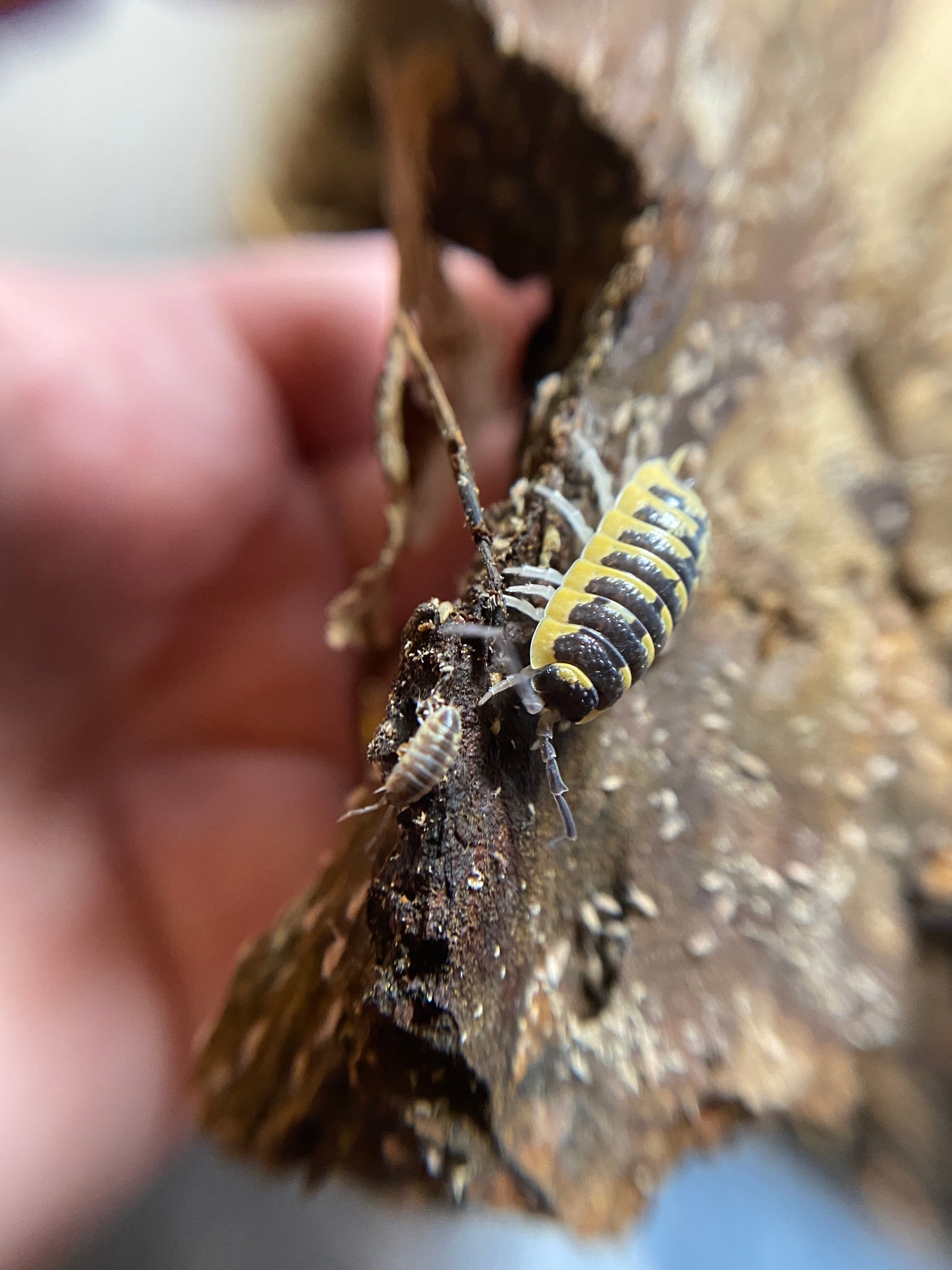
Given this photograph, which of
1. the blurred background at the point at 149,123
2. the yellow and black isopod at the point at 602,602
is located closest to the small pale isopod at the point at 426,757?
the yellow and black isopod at the point at 602,602

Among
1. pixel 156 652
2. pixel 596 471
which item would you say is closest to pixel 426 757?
pixel 596 471

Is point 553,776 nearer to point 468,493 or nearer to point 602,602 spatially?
point 602,602

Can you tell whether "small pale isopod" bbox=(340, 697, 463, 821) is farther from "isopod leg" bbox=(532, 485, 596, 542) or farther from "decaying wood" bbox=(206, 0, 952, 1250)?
"isopod leg" bbox=(532, 485, 596, 542)

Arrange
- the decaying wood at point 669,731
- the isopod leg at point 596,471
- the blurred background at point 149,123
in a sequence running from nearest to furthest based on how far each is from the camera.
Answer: the decaying wood at point 669,731 → the isopod leg at point 596,471 → the blurred background at point 149,123

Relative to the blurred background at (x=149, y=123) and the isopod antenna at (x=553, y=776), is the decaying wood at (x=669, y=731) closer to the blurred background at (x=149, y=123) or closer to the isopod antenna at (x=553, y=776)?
A: the isopod antenna at (x=553, y=776)

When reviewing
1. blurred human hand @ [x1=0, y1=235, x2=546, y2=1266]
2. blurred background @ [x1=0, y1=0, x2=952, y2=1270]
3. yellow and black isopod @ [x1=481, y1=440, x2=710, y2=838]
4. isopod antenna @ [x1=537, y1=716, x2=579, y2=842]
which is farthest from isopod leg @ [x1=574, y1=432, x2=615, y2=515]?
blurred background @ [x1=0, y1=0, x2=952, y2=1270]

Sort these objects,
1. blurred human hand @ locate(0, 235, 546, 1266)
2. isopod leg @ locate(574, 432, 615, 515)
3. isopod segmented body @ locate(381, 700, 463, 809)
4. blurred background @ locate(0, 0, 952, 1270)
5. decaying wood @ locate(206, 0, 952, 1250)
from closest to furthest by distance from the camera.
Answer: isopod segmented body @ locate(381, 700, 463, 809) < decaying wood @ locate(206, 0, 952, 1250) < isopod leg @ locate(574, 432, 615, 515) < blurred human hand @ locate(0, 235, 546, 1266) < blurred background @ locate(0, 0, 952, 1270)
